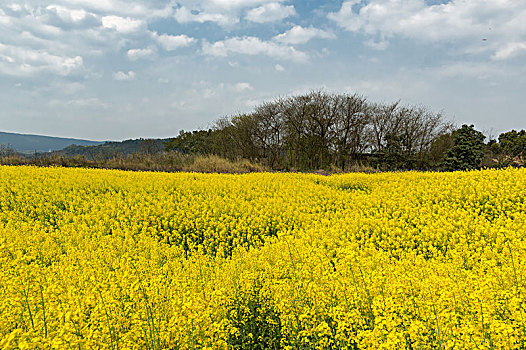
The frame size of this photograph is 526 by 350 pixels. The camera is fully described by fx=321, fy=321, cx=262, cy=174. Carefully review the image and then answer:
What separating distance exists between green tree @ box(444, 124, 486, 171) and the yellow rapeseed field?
13.4 metres

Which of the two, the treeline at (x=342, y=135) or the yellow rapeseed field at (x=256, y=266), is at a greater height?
the treeline at (x=342, y=135)

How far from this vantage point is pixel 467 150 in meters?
22.8

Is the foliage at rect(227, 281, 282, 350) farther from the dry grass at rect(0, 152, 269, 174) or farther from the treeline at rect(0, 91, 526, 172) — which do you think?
the treeline at rect(0, 91, 526, 172)

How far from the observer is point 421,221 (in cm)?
709

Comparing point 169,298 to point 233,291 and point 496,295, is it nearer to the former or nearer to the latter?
point 233,291

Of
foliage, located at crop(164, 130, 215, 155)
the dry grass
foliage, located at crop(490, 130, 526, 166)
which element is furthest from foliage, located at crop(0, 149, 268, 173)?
foliage, located at crop(490, 130, 526, 166)

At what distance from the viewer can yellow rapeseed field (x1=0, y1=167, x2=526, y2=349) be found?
2.64 metres

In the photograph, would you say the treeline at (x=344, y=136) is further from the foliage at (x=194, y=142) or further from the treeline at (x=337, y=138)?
the foliage at (x=194, y=142)

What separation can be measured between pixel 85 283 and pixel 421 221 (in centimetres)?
650

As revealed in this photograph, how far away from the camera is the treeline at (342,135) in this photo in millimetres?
29359

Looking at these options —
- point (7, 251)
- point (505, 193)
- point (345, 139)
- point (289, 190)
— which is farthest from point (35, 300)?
point (345, 139)

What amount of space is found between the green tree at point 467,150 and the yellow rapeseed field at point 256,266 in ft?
44.0

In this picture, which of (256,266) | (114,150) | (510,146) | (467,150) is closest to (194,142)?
(114,150)

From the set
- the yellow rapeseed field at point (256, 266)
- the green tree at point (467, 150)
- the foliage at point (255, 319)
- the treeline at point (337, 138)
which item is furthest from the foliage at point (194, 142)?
the foliage at point (255, 319)
